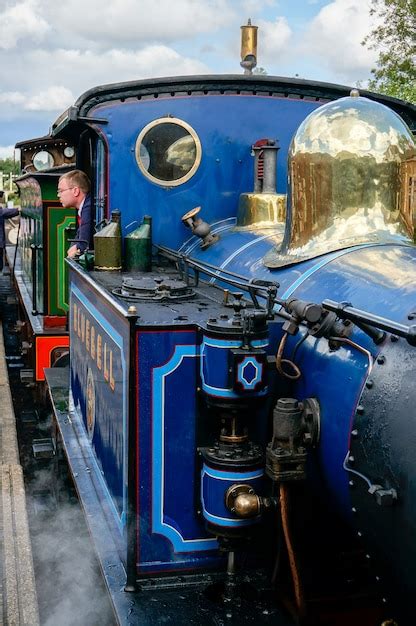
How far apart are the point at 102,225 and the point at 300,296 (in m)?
2.27

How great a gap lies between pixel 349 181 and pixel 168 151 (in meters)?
1.86

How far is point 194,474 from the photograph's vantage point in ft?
9.70

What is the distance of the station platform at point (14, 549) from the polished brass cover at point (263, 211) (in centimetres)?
223

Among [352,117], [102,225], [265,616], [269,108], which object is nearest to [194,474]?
[265,616]

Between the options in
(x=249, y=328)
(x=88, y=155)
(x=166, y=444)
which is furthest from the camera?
(x=88, y=155)

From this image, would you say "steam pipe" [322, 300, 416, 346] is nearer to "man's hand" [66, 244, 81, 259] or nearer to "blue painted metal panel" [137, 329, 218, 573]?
"blue painted metal panel" [137, 329, 218, 573]

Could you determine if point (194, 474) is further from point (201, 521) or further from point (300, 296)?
point (300, 296)

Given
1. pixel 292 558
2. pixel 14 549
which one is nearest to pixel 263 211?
pixel 292 558

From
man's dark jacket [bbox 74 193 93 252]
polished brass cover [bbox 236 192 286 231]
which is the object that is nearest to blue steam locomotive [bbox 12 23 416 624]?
polished brass cover [bbox 236 192 286 231]

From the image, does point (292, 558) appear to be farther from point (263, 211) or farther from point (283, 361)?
point (263, 211)

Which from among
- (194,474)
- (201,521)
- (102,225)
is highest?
(102,225)

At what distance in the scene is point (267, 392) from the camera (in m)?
2.75

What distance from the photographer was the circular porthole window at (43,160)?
10.8 m

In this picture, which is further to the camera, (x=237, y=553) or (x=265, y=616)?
(x=237, y=553)
